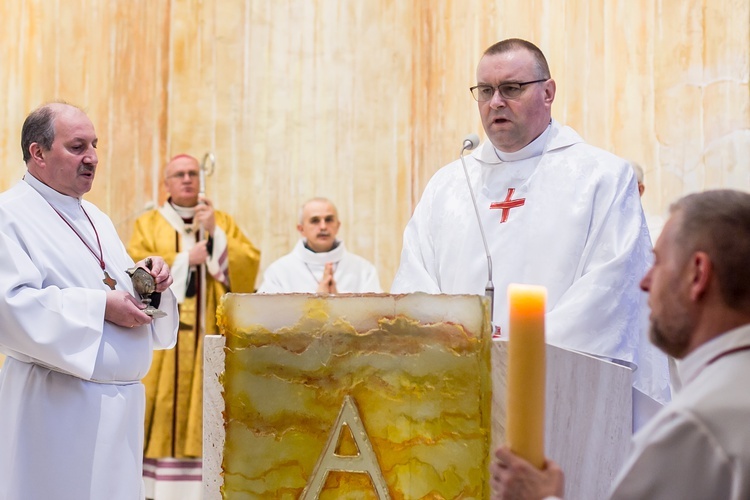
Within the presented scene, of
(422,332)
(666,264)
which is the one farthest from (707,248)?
(422,332)

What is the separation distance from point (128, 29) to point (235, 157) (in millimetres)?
1503

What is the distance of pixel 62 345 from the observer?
409cm

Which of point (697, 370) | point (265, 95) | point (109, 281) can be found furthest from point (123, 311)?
point (265, 95)

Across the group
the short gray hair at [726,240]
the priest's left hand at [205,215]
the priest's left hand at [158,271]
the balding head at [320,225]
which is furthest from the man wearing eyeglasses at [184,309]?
the short gray hair at [726,240]

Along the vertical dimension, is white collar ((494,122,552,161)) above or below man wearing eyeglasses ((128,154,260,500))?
above

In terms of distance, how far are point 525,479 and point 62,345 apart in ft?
8.82

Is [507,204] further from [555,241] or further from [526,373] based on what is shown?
[526,373]

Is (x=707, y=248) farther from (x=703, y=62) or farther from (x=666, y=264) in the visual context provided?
(x=703, y=62)

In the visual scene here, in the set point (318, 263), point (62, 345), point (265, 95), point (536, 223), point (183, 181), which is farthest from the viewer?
point (265, 95)

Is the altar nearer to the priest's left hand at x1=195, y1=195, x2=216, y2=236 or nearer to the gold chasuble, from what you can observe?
the gold chasuble

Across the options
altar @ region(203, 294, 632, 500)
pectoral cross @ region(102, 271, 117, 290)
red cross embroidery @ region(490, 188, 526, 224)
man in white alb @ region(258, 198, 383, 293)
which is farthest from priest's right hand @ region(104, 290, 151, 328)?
man in white alb @ region(258, 198, 383, 293)

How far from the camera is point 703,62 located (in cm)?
616

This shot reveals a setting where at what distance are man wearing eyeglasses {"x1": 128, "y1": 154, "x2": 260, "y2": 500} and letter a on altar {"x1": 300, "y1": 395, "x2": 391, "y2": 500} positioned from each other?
528 cm

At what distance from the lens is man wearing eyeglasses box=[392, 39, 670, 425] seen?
387 cm
